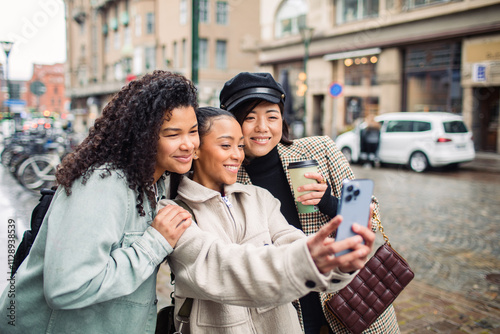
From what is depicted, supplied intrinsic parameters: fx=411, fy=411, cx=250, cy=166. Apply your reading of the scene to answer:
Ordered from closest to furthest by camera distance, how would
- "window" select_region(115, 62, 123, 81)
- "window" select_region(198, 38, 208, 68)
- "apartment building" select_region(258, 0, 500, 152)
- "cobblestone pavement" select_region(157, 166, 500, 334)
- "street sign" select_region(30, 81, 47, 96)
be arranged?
1. "cobblestone pavement" select_region(157, 166, 500, 334)
2. "street sign" select_region(30, 81, 47, 96)
3. "apartment building" select_region(258, 0, 500, 152)
4. "window" select_region(198, 38, 208, 68)
5. "window" select_region(115, 62, 123, 81)

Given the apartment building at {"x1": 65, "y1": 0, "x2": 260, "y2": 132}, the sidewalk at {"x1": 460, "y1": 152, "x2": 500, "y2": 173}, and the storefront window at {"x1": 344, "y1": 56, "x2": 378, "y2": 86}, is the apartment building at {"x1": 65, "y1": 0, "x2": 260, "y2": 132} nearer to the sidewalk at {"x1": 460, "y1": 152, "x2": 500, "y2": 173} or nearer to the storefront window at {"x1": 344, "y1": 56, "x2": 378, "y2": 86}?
the storefront window at {"x1": 344, "y1": 56, "x2": 378, "y2": 86}

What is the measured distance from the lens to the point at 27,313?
148cm

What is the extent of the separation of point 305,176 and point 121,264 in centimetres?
93

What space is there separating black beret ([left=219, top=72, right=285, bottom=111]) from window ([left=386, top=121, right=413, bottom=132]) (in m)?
12.5

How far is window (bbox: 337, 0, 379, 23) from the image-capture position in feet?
65.4

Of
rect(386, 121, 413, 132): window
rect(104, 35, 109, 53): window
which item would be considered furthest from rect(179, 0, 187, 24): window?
rect(386, 121, 413, 132): window

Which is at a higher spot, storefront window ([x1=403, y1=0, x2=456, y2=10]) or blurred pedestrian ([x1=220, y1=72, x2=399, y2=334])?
storefront window ([x1=403, y1=0, x2=456, y2=10])

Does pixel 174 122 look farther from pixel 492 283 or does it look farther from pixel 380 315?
pixel 492 283

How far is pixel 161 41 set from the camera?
3369 centimetres

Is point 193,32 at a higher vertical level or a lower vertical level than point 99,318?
higher

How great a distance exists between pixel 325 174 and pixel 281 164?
248mm

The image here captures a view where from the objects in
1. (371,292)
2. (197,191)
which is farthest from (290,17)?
(197,191)

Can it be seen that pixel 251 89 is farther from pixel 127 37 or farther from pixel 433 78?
pixel 127 37

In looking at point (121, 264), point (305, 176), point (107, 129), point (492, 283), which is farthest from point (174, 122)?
point (492, 283)
